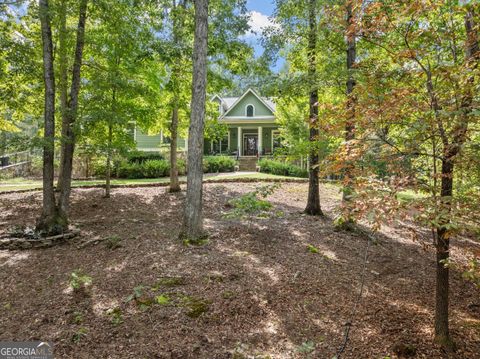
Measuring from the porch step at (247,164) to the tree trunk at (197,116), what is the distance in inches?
574

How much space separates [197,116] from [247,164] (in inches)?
607

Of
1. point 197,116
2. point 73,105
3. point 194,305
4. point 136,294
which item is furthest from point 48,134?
point 194,305

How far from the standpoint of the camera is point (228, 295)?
4297 millimetres

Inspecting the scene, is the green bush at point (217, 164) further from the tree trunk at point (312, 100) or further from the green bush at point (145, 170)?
the tree trunk at point (312, 100)

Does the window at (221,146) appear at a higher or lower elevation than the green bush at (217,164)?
higher

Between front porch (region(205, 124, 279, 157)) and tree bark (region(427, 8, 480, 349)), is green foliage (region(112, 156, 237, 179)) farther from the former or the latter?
tree bark (region(427, 8, 480, 349))

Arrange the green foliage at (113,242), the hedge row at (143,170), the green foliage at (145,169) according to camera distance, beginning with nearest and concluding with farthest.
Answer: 1. the green foliage at (113,242)
2. the hedge row at (143,170)
3. the green foliage at (145,169)

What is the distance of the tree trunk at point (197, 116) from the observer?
6020 millimetres

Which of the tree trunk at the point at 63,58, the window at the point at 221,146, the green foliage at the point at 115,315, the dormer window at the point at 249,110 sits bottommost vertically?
the green foliage at the point at 115,315

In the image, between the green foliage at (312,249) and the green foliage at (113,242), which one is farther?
the green foliage at (113,242)

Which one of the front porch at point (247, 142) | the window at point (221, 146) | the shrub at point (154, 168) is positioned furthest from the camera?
the window at point (221, 146)

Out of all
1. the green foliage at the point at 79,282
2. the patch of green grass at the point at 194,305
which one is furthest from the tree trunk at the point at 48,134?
the patch of green grass at the point at 194,305

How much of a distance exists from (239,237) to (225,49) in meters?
5.33

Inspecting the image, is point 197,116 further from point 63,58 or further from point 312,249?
point 63,58
